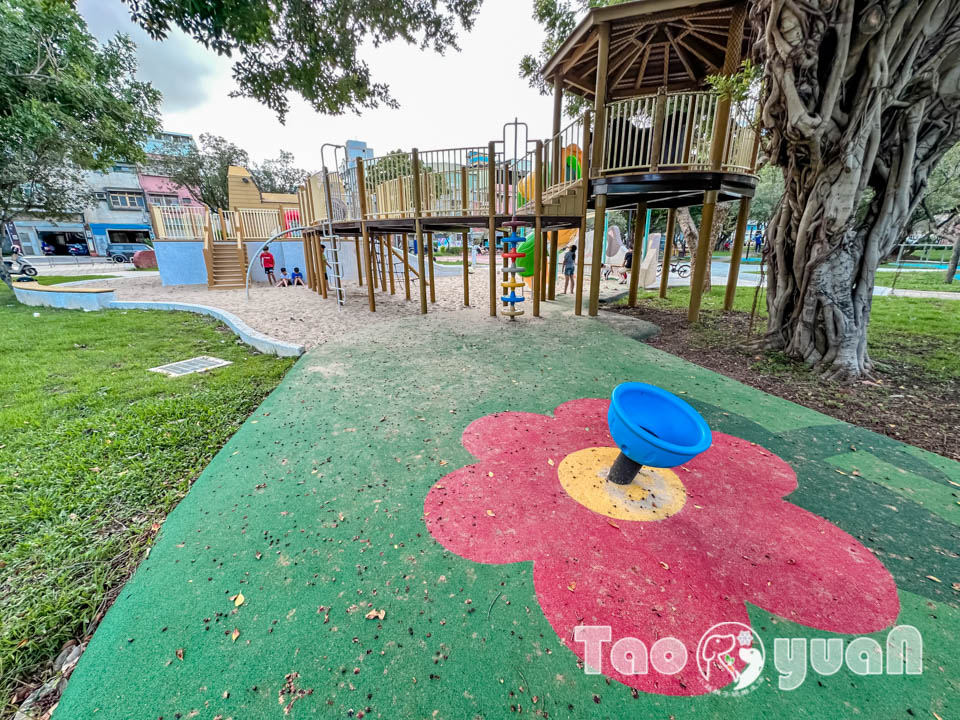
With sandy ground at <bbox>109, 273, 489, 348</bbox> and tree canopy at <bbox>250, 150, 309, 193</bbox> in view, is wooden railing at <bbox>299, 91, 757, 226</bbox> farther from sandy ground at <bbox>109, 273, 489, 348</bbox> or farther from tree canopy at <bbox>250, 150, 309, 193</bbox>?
tree canopy at <bbox>250, 150, 309, 193</bbox>

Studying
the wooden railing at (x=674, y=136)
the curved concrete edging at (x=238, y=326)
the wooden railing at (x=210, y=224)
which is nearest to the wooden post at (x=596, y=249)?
the wooden railing at (x=674, y=136)

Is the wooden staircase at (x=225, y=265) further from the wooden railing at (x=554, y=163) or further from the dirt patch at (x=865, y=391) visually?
the dirt patch at (x=865, y=391)

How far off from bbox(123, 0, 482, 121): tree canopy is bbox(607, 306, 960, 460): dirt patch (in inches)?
279

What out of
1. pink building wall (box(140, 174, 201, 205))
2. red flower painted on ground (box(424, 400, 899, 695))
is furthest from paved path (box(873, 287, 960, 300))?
pink building wall (box(140, 174, 201, 205))

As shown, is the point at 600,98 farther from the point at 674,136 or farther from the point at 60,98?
the point at 60,98

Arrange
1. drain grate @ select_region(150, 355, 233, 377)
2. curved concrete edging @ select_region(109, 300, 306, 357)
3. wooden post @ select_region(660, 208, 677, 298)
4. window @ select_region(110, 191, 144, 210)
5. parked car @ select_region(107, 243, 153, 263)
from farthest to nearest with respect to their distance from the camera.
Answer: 1. window @ select_region(110, 191, 144, 210)
2. parked car @ select_region(107, 243, 153, 263)
3. wooden post @ select_region(660, 208, 677, 298)
4. curved concrete edging @ select_region(109, 300, 306, 357)
5. drain grate @ select_region(150, 355, 233, 377)

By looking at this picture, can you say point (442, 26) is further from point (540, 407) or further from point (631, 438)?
point (631, 438)

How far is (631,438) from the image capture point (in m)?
2.20

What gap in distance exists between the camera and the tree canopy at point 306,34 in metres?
4.38

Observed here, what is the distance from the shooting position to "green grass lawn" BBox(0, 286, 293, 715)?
1.83 m

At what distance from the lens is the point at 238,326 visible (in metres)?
7.26

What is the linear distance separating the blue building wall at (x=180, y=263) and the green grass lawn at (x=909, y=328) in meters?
15.1

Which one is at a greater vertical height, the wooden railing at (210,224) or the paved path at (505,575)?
the wooden railing at (210,224)

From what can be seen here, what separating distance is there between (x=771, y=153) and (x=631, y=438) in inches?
200
